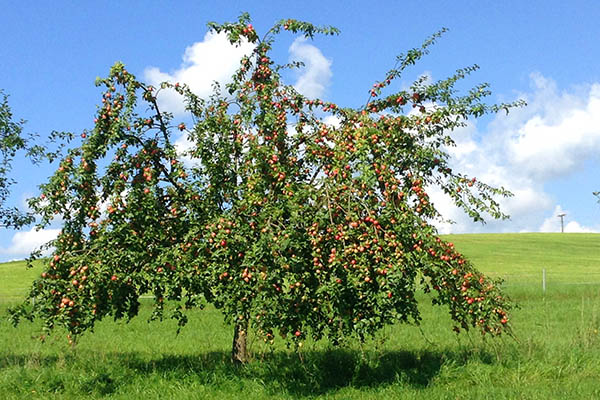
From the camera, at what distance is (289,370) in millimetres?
11969

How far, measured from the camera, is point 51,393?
11.7 m

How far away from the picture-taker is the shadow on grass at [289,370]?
11.6 metres

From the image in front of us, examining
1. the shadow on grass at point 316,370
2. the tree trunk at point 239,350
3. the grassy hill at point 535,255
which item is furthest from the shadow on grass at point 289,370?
the grassy hill at point 535,255

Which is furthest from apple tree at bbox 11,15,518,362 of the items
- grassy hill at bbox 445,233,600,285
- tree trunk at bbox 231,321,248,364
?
grassy hill at bbox 445,233,600,285

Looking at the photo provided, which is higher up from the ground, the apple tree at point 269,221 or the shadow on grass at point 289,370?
the apple tree at point 269,221

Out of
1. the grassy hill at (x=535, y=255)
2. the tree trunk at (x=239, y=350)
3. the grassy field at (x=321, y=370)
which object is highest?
the grassy hill at (x=535, y=255)

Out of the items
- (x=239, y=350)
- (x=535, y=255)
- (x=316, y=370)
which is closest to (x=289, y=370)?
(x=316, y=370)

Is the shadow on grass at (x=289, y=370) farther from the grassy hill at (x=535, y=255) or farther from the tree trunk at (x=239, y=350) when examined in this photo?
the grassy hill at (x=535, y=255)

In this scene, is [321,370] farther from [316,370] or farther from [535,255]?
[535,255]

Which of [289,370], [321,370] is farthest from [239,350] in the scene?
[321,370]

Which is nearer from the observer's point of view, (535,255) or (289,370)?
(289,370)

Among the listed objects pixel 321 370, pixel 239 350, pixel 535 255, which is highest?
pixel 535 255

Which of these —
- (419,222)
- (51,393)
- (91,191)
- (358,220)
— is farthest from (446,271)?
(51,393)

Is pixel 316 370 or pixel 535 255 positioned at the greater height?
pixel 535 255
